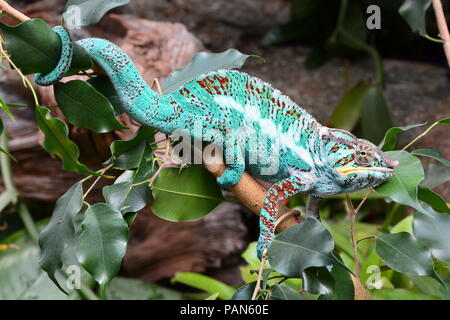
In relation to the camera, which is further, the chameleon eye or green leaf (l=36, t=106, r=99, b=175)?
the chameleon eye

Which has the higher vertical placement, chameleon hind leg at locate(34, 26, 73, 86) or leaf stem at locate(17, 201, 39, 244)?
chameleon hind leg at locate(34, 26, 73, 86)

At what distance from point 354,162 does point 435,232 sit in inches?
8.2

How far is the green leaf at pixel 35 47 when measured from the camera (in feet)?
2.69

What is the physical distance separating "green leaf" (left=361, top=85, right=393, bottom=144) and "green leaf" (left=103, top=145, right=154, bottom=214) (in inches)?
64.6

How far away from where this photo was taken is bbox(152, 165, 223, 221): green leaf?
104cm

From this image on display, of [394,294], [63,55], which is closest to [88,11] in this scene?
[63,55]

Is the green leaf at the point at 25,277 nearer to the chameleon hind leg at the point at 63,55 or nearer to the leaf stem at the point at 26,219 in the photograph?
the leaf stem at the point at 26,219

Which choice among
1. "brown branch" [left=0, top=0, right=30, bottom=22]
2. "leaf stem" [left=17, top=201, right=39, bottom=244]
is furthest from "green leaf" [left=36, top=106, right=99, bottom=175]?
"leaf stem" [left=17, top=201, right=39, bottom=244]

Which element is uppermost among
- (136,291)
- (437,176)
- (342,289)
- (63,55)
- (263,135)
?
(63,55)

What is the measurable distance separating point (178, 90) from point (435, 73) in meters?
2.31

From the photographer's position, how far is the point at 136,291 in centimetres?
201

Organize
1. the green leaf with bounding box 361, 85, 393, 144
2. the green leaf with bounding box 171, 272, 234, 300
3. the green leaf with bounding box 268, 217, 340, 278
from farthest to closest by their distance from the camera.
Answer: the green leaf with bounding box 361, 85, 393, 144 → the green leaf with bounding box 171, 272, 234, 300 → the green leaf with bounding box 268, 217, 340, 278

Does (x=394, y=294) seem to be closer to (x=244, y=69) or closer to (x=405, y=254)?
(x=405, y=254)

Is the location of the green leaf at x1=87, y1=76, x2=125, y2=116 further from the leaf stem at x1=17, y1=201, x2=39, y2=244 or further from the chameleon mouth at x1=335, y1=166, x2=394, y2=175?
the leaf stem at x1=17, y1=201, x2=39, y2=244
